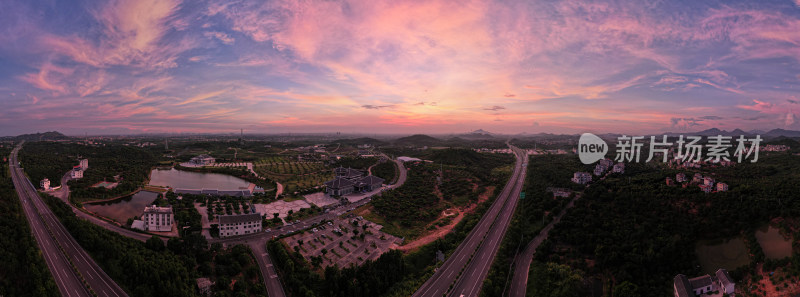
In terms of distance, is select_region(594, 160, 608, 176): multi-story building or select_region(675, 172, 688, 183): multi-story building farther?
select_region(594, 160, 608, 176): multi-story building

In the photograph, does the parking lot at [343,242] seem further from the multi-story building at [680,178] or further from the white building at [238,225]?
the multi-story building at [680,178]

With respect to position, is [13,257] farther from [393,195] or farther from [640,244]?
[640,244]

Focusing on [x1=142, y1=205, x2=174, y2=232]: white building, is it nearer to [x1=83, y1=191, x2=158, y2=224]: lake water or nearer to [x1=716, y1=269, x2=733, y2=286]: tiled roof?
[x1=83, y1=191, x2=158, y2=224]: lake water

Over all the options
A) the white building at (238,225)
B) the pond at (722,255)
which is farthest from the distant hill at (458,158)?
the white building at (238,225)

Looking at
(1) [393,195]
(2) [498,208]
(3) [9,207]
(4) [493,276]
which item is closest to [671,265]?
(4) [493,276]

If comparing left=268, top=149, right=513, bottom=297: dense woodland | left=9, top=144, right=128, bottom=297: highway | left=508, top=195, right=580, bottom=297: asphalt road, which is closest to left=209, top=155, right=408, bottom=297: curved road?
left=268, top=149, right=513, bottom=297: dense woodland

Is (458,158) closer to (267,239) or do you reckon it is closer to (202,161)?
(267,239)
